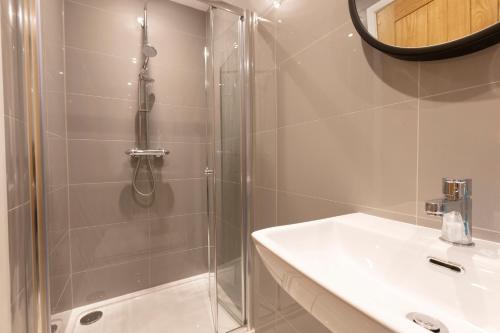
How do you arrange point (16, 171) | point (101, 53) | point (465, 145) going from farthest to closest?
point (101, 53), point (16, 171), point (465, 145)

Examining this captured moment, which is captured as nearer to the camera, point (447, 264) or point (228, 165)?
point (447, 264)

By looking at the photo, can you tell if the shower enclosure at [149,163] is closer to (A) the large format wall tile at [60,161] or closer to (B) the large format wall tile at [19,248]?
(A) the large format wall tile at [60,161]

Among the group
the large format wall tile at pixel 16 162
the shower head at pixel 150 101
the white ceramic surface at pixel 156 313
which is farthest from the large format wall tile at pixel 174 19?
the white ceramic surface at pixel 156 313

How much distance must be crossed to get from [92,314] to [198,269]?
78cm

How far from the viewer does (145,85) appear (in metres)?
1.77

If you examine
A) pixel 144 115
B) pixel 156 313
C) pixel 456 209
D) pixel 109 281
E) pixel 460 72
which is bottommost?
pixel 156 313

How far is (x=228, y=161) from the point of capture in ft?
4.94

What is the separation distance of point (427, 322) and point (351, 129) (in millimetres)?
576

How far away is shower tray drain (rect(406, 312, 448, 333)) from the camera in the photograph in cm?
43

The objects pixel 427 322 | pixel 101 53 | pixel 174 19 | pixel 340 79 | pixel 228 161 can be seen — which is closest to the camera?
pixel 427 322

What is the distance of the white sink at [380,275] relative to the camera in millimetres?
349

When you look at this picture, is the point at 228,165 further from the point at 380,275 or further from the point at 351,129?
the point at 380,275

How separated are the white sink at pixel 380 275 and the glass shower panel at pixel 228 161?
802mm

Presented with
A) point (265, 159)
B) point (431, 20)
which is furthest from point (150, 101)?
point (431, 20)
